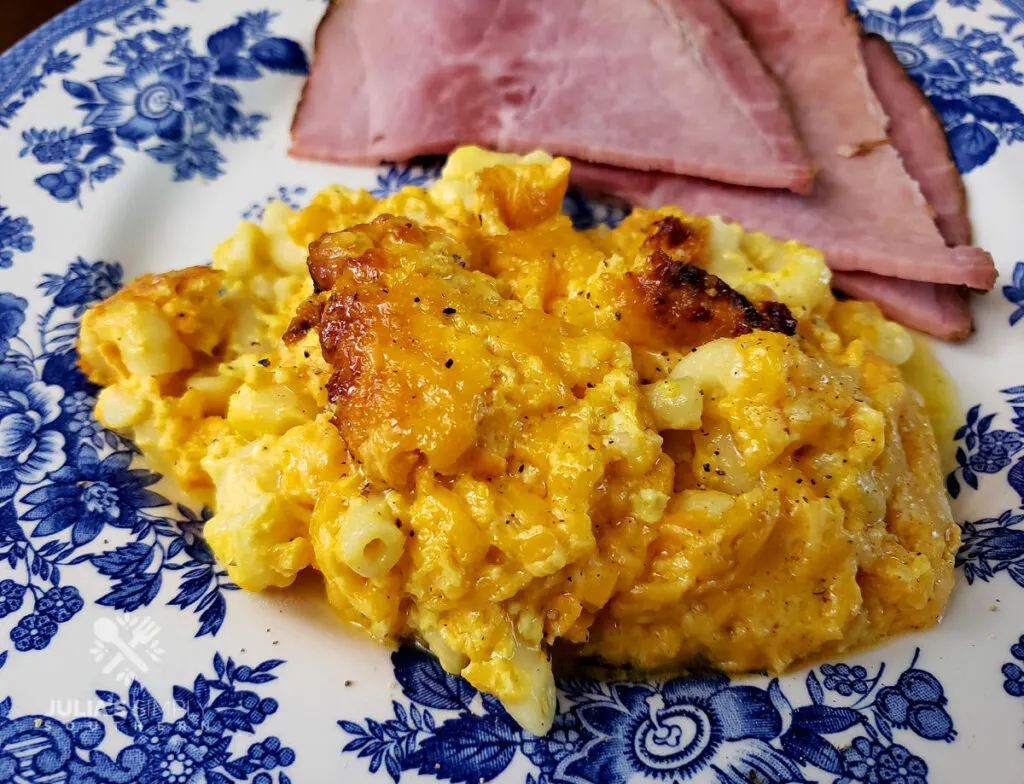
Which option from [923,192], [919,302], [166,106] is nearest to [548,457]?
[919,302]

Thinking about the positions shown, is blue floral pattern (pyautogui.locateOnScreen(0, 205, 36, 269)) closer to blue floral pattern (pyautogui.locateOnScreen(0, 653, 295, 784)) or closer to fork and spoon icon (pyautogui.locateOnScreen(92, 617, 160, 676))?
fork and spoon icon (pyautogui.locateOnScreen(92, 617, 160, 676))

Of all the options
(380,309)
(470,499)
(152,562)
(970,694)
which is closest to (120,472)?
(152,562)

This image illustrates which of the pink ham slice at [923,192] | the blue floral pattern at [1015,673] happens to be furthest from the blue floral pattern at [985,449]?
the blue floral pattern at [1015,673]

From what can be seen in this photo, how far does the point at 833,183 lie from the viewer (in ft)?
8.19

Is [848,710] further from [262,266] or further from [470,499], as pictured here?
[262,266]

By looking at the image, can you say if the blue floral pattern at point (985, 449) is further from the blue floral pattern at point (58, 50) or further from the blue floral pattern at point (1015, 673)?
the blue floral pattern at point (58, 50)

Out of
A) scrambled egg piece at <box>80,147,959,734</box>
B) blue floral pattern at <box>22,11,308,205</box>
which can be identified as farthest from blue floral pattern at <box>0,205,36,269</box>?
scrambled egg piece at <box>80,147,959,734</box>

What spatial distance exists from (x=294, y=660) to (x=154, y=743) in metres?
0.28

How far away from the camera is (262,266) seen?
2.21 m

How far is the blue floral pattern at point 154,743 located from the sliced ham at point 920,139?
85.3 inches

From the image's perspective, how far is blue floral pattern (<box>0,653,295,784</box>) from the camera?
1.47 meters

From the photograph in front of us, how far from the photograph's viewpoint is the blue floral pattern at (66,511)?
170cm

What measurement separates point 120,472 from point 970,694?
185 cm
